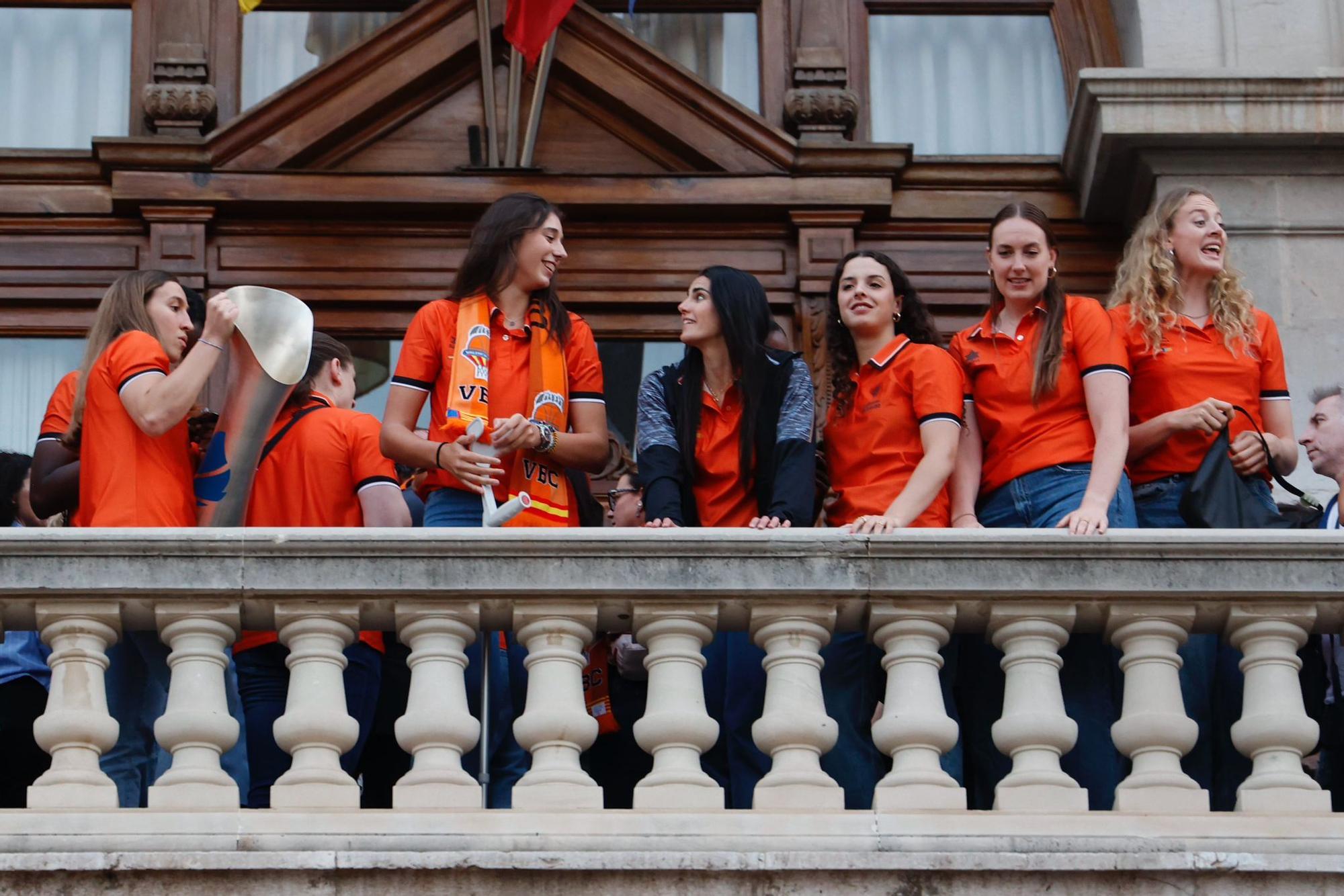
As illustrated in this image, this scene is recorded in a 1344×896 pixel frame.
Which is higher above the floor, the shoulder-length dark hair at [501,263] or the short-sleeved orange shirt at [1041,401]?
the shoulder-length dark hair at [501,263]

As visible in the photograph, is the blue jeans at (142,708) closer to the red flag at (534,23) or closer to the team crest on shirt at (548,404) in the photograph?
the team crest on shirt at (548,404)

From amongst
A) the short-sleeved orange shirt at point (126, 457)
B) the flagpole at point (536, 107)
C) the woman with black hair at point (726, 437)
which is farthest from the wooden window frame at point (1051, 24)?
the short-sleeved orange shirt at point (126, 457)

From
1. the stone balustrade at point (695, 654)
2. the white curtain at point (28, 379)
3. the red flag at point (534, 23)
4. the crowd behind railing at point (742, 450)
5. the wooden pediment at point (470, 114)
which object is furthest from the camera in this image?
the wooden pediment at point (470, 114)

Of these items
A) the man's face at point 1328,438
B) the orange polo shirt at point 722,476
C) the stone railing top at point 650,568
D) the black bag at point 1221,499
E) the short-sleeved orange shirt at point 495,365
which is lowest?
the stone railing top at point 650,568

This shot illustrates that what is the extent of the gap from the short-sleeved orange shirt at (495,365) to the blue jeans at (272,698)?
76cm

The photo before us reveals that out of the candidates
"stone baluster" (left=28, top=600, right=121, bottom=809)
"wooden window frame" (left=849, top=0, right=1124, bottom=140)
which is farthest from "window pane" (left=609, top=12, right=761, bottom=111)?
"stone baluster" (left=28, top=600, right=121, bottom=809)

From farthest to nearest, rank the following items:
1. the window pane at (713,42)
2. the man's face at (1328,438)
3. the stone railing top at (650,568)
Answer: the window pane at (713,42) < the man's face at (1328,438) < the stone railing top at (650,568)

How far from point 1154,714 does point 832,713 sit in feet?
3.04

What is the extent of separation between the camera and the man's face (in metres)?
8.47

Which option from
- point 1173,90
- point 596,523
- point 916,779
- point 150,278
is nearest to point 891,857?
point 916,779

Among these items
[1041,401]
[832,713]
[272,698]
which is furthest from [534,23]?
[832,713]

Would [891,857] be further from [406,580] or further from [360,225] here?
[360,225]

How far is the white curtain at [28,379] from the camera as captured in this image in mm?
10891

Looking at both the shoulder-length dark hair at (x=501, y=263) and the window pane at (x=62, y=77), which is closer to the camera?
the shoulder-length dark hair at (x=501, y=263)
